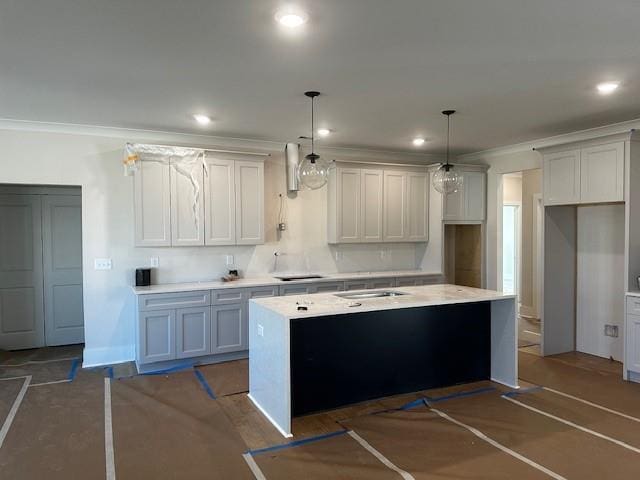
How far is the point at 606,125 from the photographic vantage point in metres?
5.00

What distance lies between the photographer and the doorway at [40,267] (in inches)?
216

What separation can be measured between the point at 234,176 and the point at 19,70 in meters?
2.47

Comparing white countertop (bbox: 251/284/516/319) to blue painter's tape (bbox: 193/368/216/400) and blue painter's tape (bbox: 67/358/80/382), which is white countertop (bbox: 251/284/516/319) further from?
blue painter's tape (bbox: 67/358/80/382)

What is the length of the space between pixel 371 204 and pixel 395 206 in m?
0.39

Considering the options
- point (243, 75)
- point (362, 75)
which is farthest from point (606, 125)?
point (243, 75)

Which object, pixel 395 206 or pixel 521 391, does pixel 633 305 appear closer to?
pixel 521 391

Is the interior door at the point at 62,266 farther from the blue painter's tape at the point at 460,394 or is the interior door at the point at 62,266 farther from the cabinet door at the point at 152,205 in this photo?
the blue painter's tape at the point at 460,394

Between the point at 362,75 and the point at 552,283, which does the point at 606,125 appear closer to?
the point at 552,283

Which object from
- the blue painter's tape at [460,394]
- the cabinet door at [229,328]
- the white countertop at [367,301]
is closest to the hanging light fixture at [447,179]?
the white countertop at [367,301]

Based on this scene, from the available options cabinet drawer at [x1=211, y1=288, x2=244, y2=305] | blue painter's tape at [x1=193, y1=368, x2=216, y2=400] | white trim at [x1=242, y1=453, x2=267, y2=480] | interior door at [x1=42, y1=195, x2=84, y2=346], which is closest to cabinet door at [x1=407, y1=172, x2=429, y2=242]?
cabinet drawer at [x1=211, y1=288, x2=244, y2=305]

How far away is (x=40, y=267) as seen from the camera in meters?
5.62

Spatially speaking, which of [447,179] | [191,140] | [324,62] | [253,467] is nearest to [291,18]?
[324,62]

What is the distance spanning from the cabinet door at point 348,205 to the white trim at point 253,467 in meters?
3.44

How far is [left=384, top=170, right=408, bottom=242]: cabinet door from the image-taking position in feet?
20.7
